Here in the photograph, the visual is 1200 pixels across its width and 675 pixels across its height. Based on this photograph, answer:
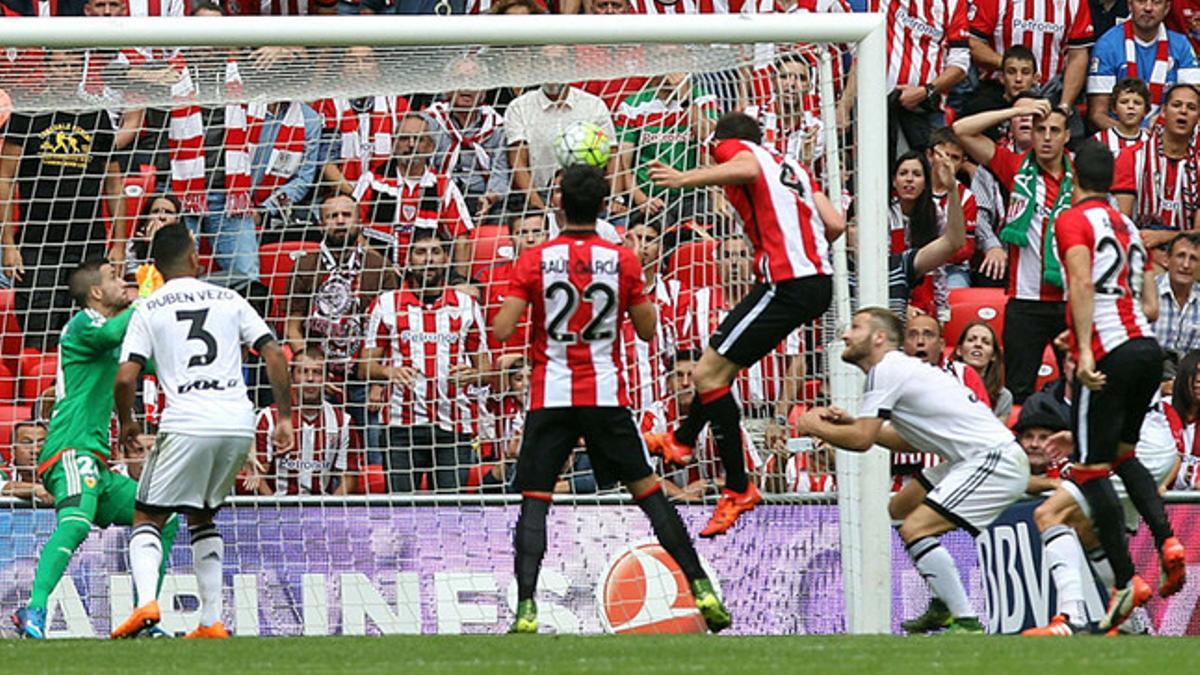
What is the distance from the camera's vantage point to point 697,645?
8812 millimetres

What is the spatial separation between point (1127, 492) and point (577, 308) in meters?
2.64

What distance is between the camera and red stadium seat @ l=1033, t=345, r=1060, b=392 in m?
13.4

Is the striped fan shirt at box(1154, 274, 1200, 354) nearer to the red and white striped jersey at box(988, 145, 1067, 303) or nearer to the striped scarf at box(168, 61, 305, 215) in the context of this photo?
the red and white striped jersey at box(988, 145, 1067, 303)

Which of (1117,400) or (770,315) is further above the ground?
(770,315)

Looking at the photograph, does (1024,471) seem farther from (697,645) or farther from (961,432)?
(697,645)

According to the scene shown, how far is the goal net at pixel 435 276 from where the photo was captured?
11.3m

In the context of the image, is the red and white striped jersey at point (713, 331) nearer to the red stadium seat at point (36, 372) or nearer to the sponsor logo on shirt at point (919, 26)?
the red stadium seat at point (36, 372)

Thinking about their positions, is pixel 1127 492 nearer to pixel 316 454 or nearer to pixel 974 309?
pixel 974 309

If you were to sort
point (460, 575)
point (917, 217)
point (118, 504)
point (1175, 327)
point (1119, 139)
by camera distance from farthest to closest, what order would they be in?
1. point (1119, 139)
2. point (917, 217)
3. point (1175, 327)
4. point (460, 575)
5. point (118, 504)

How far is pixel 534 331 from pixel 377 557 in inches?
95.5

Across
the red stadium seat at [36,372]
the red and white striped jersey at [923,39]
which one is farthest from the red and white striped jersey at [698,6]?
the red stadium seat at [36,372]

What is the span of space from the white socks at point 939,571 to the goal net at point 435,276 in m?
0.67

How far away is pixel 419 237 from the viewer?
12.4 metres

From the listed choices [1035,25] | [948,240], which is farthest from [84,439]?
[1035,25]
